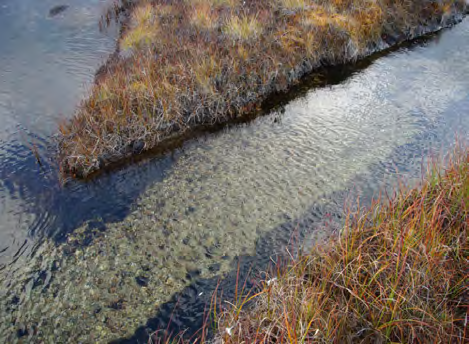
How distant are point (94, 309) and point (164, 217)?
186 cm

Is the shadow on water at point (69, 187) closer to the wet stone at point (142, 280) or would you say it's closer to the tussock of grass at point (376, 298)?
the wet stone at point (142, 280)

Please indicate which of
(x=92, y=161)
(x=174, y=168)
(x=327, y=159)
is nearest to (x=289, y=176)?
(x=327, y=159)

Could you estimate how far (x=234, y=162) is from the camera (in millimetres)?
7445

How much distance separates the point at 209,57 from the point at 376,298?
24.0 ft

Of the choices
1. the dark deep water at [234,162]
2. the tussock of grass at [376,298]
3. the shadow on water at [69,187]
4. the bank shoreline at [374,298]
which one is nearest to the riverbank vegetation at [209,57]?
the shadow on water at [69,187]

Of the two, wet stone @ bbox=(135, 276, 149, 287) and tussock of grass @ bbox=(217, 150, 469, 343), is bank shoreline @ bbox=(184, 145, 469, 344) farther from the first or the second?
wet stone @ bbox=(135, 276, 149, 287)

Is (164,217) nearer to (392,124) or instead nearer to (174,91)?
(174,91)

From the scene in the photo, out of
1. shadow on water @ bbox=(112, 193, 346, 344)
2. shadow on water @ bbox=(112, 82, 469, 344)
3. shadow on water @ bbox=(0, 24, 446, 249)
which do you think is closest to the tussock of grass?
shadow on water @ bbox=(112, 82, 469, 344)

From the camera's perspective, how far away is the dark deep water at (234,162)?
5809 millimetres

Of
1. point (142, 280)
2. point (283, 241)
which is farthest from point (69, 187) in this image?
point (283, 241)

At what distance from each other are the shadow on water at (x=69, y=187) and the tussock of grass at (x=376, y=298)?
3.25 m

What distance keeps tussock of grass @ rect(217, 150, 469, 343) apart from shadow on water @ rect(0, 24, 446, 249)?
3.25 meters

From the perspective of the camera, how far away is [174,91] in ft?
27.5

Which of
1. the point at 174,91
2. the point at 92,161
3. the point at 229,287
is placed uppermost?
the point at 174,91
